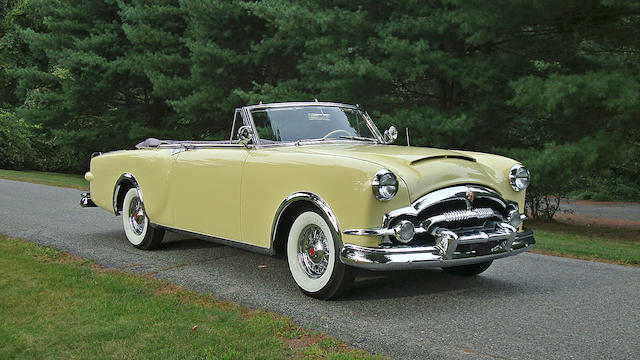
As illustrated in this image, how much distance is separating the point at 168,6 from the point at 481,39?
14.0 m

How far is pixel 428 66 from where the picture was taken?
14625 millimetres

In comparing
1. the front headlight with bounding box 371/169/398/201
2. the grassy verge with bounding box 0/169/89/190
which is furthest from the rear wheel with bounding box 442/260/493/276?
the grassy verge with bounding box 0/169/89/190

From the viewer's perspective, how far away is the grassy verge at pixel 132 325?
381 centimetres

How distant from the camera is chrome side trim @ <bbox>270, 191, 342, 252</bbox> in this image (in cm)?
475

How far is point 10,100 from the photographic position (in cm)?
4072

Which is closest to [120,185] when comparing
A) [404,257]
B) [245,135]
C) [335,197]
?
[245,135]

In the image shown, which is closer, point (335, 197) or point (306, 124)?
point (335, 197)

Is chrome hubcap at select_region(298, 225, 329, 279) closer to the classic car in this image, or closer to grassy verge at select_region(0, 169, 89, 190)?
the classic car

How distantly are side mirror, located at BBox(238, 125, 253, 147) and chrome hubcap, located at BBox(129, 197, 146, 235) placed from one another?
2004 millimetres

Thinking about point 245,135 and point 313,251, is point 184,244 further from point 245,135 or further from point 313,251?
point 313,251

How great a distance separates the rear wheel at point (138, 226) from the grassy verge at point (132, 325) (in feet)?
4.82

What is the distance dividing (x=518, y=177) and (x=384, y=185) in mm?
1563

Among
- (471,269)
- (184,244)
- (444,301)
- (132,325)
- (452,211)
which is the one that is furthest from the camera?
(184,244)

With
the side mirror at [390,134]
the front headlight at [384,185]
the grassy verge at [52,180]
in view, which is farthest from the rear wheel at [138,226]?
the grassy verge at [52,180]
